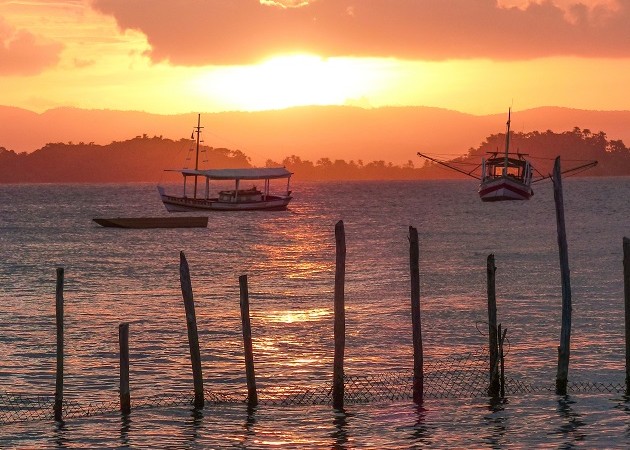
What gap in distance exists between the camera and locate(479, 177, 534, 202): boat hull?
446 feet

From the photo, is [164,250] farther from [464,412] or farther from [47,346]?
[464,412]

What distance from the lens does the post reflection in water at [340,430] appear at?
2177 centimetres

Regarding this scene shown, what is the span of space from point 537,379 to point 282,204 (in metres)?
116

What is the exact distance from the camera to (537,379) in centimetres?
2888

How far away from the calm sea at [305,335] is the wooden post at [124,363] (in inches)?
16.5

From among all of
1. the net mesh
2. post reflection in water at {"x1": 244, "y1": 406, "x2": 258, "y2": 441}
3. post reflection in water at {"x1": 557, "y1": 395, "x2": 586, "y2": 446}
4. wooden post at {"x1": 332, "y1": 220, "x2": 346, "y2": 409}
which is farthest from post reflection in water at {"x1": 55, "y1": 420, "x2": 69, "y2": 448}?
post reflection in water at {"x1": 557, "y1": 395, "x2": 586, "y2": 446}

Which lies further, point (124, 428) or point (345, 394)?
point (345, 394)

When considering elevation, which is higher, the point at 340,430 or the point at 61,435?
the point at 340,430

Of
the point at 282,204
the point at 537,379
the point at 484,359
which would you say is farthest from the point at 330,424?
the point at 282,204

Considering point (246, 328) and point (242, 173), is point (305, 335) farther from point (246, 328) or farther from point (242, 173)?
point (242, 173)

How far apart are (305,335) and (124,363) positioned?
14851 millimetres

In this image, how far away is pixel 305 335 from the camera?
121ft

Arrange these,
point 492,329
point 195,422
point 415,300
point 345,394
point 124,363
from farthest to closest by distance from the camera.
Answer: point 345,394, point 492,329, point 195,422, point 415,300, point 124,363

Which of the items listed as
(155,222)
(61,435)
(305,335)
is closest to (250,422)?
(61,435)
